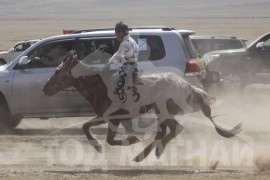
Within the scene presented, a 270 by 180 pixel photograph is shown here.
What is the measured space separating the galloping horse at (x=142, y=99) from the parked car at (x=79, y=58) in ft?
8.53

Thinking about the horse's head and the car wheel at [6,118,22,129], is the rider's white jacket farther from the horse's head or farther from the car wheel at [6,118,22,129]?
the car wheel at [6,118,22,129]

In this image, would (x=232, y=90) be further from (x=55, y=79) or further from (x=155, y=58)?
(x=55, y=79)

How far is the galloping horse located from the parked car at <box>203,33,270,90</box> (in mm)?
10494

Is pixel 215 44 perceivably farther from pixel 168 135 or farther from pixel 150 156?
pixel 168 135

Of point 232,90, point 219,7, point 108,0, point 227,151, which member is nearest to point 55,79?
point 227,151

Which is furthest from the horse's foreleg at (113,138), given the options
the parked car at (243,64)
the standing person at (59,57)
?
the parked car at (243,64)

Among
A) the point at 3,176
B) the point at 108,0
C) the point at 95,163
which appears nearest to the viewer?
the point at 3,176

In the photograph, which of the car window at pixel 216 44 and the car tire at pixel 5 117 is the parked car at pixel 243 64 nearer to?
the car window at pixel 216 44

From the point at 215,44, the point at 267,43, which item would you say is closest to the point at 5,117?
the point at 267,43

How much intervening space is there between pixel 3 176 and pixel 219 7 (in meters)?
137

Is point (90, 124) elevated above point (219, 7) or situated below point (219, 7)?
above

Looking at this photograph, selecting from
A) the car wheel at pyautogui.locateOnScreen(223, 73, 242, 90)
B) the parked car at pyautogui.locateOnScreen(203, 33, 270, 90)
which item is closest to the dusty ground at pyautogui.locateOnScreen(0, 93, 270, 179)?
the car wheel at pyautogui.locateOnScreen(223, 73, 242, 90)

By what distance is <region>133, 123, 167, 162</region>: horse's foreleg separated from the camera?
995cm

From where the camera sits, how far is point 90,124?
34.2ft
